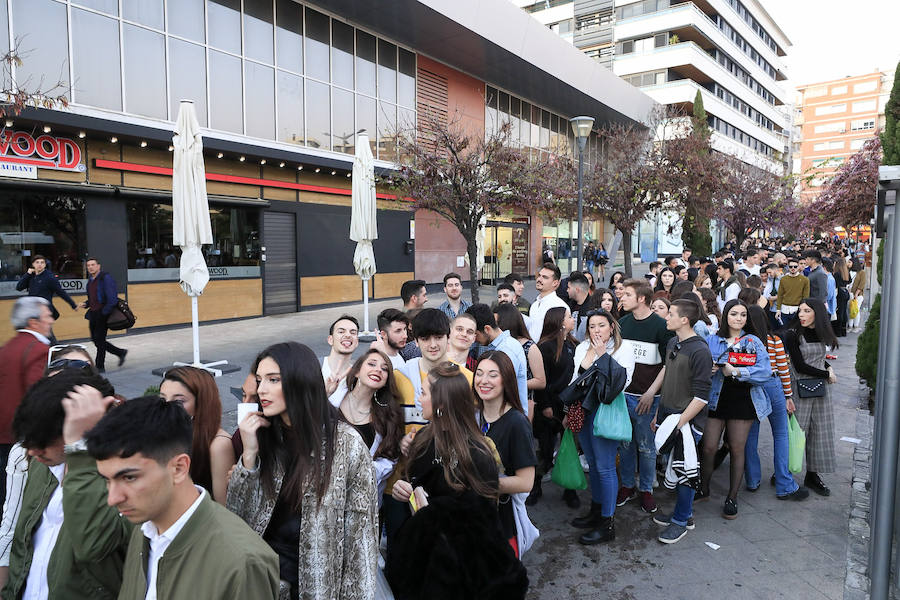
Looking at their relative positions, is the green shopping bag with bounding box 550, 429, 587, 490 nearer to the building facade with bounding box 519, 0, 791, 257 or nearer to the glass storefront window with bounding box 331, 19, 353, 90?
the glass storefront window with bounding box 331, 19, 353, 90

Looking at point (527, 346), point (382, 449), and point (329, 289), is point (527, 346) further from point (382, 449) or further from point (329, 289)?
point (329, 289)

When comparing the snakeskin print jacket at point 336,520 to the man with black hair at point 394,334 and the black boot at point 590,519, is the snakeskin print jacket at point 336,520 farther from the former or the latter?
the black boot at point 590,519

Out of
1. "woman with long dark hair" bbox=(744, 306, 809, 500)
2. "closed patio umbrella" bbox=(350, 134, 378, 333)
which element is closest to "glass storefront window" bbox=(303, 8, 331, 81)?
"closed patio umbrella" bbox=(350, 134, 378, 333)

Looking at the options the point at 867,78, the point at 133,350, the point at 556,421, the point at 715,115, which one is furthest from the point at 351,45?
the point at 867,78

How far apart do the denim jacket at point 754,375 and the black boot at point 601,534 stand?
1.43 m

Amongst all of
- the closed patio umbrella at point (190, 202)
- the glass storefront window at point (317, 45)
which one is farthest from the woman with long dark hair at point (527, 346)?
the glass storefront window at point (317, 45)

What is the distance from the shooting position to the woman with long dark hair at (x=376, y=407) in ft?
11.0

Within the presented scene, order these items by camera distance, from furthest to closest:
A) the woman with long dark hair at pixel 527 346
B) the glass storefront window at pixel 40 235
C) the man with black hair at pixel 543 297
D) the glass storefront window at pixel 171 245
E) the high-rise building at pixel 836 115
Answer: the high-rise building at pixel 836 115, the glass storefront window at pixel 171 245, the glass storefront window at pixel 40 235, the man with black hair at pixel 543 297, the woman with long dark hair at pixel 527 346

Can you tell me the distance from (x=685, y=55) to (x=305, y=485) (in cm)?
4430

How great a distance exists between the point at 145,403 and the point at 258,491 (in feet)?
2.42

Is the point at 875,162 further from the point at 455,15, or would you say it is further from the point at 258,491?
the point at 258,491

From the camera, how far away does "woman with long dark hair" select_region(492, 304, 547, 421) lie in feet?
16.7

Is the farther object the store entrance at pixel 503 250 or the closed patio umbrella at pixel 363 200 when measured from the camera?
the store entrance at pixel 503 250

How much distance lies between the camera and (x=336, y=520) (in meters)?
2.23
